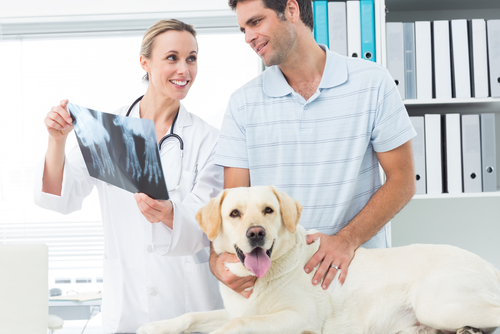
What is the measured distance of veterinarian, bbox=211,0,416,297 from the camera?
1292 millimetres

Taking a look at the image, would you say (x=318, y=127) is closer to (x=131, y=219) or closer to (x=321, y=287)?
(x=321, y=287)

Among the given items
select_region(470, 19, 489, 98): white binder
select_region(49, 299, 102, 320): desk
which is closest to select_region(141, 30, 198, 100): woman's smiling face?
select_region(470, 19, 489, 98): white binder

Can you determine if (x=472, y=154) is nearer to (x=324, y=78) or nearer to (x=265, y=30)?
(x=324, y=78)

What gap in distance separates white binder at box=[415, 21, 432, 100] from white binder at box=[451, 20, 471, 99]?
117mm

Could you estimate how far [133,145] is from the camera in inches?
39.6

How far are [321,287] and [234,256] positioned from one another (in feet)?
0.80

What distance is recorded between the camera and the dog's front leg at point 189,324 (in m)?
1.04

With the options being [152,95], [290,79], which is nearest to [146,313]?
[152,95]

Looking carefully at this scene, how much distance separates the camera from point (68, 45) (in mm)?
2898

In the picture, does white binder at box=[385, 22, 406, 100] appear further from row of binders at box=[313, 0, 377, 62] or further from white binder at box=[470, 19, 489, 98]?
white binder at box=[470, 19, 489, 98]

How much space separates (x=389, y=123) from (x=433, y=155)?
0.84m

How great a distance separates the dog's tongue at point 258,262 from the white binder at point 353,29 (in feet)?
4.40

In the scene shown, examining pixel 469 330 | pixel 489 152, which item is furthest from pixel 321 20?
pixel 469 330

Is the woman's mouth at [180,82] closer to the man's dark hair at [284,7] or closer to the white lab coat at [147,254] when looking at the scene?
the white lab coat at [147,254]
